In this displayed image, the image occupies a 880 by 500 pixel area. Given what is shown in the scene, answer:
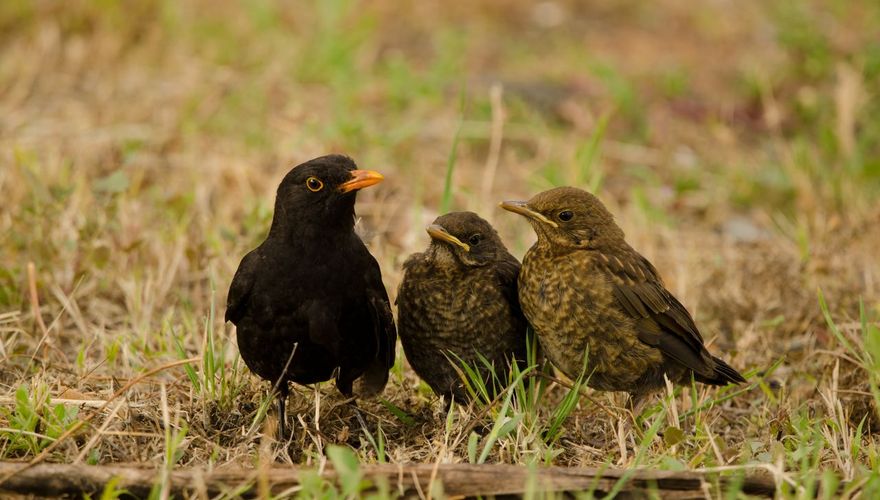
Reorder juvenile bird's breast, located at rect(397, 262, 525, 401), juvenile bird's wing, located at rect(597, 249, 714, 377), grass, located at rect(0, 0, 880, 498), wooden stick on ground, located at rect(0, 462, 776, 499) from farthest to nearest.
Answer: juvenile bird's breast, located at rect(397, 262, 525, 401) → juvenile bird's wing, located at rect(597, 249, 714, 377) → grass, located at rect(0, 0, 880, 498) → wooden stick on ground, located at rect(0, 462, 776, 499)

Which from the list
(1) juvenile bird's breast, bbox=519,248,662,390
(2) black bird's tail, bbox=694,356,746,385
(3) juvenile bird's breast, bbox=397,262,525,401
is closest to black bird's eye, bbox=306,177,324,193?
(3) juvenile bird's breast, bbox=397,262,525,401

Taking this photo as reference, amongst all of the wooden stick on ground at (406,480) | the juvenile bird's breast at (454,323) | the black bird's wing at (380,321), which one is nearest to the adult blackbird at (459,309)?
the juvenile bird's breast at (454,323)

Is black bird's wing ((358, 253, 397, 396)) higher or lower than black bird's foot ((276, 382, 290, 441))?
higher

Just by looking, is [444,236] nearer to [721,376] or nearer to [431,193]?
[721,376]

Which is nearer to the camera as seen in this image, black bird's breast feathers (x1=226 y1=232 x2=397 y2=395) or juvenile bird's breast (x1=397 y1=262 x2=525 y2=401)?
black bird's breast feathers (x1=226 y1=232 x2=397 y2=395)

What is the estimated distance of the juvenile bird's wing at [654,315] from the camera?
4656mm

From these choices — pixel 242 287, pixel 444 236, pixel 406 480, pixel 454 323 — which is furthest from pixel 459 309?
pixel 406 480

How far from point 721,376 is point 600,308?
668 mm

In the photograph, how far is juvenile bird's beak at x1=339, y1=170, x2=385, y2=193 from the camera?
453 cm

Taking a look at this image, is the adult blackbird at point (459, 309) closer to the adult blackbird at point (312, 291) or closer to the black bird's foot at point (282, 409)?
the adult blackbird at point (312, 291)

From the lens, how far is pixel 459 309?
15.6 ft

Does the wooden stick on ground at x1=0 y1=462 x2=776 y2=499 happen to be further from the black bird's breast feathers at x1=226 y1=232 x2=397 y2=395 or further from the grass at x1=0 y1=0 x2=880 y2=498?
the black bird's breast feathers at x1=226 y1=232 x2=397 y2=395

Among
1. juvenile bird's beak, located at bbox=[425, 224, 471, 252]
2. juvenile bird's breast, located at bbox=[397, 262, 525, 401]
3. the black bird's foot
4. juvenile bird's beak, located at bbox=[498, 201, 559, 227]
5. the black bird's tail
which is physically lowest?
the black bird's foot

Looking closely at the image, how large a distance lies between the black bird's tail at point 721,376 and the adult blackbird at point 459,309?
81 centimetres
